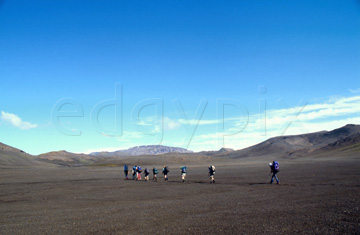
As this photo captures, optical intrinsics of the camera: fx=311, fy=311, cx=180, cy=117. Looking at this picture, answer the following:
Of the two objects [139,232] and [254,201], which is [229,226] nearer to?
[139,232]

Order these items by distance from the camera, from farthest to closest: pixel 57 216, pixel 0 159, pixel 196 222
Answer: pixel 0 159, pixel 57 216, pixel 196 222

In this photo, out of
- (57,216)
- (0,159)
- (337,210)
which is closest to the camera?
(337,210)

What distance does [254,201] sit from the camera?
14320mm

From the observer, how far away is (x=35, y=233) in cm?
973

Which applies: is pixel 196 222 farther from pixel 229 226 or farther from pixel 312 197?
pixel 312 197

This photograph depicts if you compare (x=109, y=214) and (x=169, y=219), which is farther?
(x=109, y=214)

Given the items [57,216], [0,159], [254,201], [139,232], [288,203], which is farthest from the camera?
[0,159]

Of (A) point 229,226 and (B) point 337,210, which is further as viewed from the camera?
(B) point 337,210

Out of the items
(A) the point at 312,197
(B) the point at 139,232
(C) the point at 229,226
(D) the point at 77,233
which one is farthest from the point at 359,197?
(D) the point at 77,233

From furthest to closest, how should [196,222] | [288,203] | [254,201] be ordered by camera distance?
1. [254,201]
2. [288,203]
3. [196,222]

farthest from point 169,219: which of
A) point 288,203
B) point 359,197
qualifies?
point 359,197

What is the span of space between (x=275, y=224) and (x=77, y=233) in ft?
19.9

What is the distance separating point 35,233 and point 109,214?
3262 millimetres

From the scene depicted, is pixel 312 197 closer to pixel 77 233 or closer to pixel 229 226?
pixel 229 226
